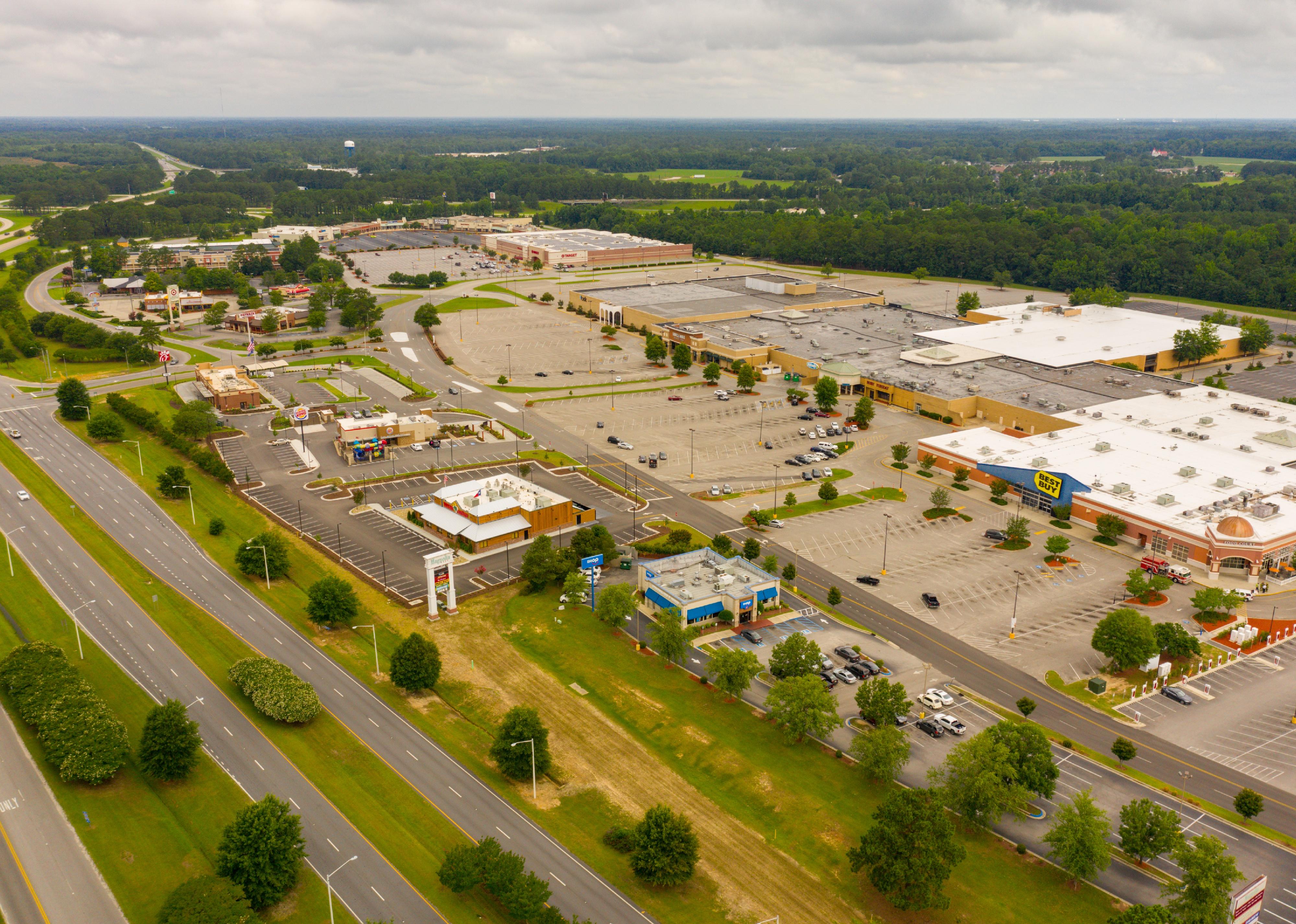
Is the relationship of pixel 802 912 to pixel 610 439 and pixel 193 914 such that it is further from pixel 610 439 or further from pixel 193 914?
pixel 610 439

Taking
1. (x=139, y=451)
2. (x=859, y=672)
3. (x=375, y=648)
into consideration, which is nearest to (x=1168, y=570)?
(x=859, y=672)

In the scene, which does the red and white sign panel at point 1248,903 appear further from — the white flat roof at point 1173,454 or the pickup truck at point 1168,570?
the white flat roof at point 1173,454

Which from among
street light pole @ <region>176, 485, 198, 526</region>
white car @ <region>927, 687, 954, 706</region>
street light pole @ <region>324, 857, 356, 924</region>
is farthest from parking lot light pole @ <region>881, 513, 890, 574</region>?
street light pole @ <region>176, 485, 198, 526</region>

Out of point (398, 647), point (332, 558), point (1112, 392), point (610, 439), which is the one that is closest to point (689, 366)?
point (610, 439)

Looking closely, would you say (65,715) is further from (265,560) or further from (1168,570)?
(1168,570)

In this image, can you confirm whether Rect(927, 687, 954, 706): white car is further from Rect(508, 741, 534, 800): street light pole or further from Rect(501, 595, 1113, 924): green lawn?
Rect(508, 741, 534, 800): street light pole

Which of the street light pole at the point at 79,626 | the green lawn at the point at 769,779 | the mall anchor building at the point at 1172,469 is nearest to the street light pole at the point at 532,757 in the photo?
the green lawn at the point at 769,779

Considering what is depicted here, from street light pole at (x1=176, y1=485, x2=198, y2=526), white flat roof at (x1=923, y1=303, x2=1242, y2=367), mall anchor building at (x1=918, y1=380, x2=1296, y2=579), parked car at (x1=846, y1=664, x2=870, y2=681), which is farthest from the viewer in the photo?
white flat roof at (x1=923, y1=303, x2=1242, y2=367)
